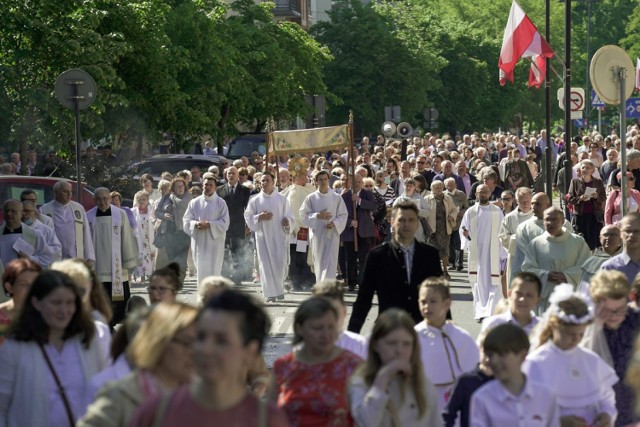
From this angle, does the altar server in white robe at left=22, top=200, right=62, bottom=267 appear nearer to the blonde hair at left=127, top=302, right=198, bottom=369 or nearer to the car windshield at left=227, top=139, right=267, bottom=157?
the blonde hair at left=127, top=302, right=198, bottom=369

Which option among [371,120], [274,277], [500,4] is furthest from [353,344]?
[500,4]

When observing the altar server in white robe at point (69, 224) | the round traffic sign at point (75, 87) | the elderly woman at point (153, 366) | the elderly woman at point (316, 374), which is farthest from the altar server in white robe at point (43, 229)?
the elderly woman at point (153, 366)

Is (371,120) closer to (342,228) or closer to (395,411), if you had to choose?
(342,228)

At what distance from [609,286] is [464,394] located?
5.09ft

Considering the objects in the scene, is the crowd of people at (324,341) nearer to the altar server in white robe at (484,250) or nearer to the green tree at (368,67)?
the altar server in white robe at (484,250)

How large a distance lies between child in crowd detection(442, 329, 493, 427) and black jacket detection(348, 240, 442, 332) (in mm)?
2312

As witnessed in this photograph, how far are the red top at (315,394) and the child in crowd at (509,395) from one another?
1.83 ft

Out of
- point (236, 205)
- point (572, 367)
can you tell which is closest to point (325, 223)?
point (236, 205)

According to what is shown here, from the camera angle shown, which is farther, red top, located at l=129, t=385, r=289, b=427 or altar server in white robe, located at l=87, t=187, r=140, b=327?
altar server in white robe, located at l=87, t=187, r=140, b=327

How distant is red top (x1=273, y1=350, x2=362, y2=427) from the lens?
6.41 meters

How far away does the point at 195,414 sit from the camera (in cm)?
427

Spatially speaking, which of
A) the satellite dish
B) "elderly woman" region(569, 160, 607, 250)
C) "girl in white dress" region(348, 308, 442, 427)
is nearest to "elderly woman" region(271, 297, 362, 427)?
"girl in white dress" region(348, 308, 442, 427)

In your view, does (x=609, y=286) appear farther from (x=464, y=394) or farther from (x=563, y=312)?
(x=464, y=394)

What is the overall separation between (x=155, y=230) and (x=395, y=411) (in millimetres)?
16801
